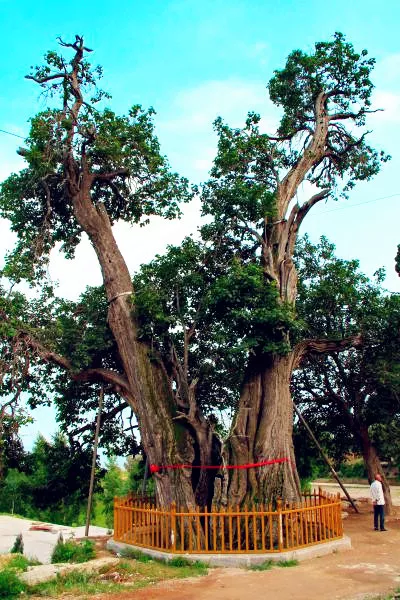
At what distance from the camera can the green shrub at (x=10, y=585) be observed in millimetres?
7684

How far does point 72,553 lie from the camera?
35.6 ft

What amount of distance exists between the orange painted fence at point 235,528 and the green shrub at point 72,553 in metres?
0.80

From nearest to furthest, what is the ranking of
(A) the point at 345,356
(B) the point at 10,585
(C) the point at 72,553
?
(B) the point at 10,585 < (C) the point at 72,553 < (A) the point at 345,356

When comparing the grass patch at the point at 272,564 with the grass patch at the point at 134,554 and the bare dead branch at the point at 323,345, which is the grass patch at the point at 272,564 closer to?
the grass patch at the point at 134,554

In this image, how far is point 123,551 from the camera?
11.1m

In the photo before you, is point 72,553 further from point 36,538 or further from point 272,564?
point 272,564

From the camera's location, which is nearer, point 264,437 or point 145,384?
point 264,437

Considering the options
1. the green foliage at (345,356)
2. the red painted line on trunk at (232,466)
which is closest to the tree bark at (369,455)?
the green foliage at (345,356)

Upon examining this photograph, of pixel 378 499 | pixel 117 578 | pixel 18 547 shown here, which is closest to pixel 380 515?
pixel 378 499

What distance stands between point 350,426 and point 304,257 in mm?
5286

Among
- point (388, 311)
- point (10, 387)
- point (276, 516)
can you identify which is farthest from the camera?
point (388, 311)

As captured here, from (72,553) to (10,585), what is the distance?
3206 millimetres

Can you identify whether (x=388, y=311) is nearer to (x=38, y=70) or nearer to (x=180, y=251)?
(x=180, y=251)

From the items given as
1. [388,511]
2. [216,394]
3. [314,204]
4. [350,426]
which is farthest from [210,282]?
[388,511]
